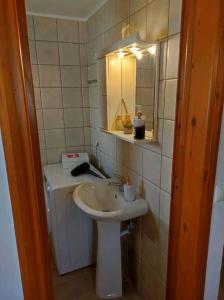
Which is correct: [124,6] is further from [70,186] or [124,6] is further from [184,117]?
[70,186]

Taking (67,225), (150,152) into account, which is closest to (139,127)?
(150,152)

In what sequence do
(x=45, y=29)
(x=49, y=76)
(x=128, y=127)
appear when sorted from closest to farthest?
(x=128, y=127) < (x=45, y=29) < (x=49, y=76)

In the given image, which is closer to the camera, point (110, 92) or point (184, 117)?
point (184, 117)

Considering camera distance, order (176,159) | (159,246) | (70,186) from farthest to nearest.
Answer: (70,186) < (159,246) < (176,159)

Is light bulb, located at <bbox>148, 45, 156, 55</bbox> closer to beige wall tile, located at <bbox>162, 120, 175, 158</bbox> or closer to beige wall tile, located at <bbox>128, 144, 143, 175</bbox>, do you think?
beige wall tile, located at <bbox>162, 120, 175, 158</bbox>

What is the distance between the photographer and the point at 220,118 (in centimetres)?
90

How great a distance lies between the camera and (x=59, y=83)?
2.12 meters

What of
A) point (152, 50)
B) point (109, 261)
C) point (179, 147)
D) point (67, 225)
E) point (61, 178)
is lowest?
point (109, 261)

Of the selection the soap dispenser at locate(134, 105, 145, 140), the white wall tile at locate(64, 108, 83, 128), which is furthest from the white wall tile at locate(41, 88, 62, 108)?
the soap dispenser at locate(134, 105, 145, 140)

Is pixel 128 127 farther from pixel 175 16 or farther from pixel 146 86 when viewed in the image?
pixel 175 16

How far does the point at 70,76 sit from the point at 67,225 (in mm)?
1407

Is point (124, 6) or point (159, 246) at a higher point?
point (124, 6)

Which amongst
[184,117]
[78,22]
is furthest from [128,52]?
[78,22]

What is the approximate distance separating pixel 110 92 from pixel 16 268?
1.21 meters
